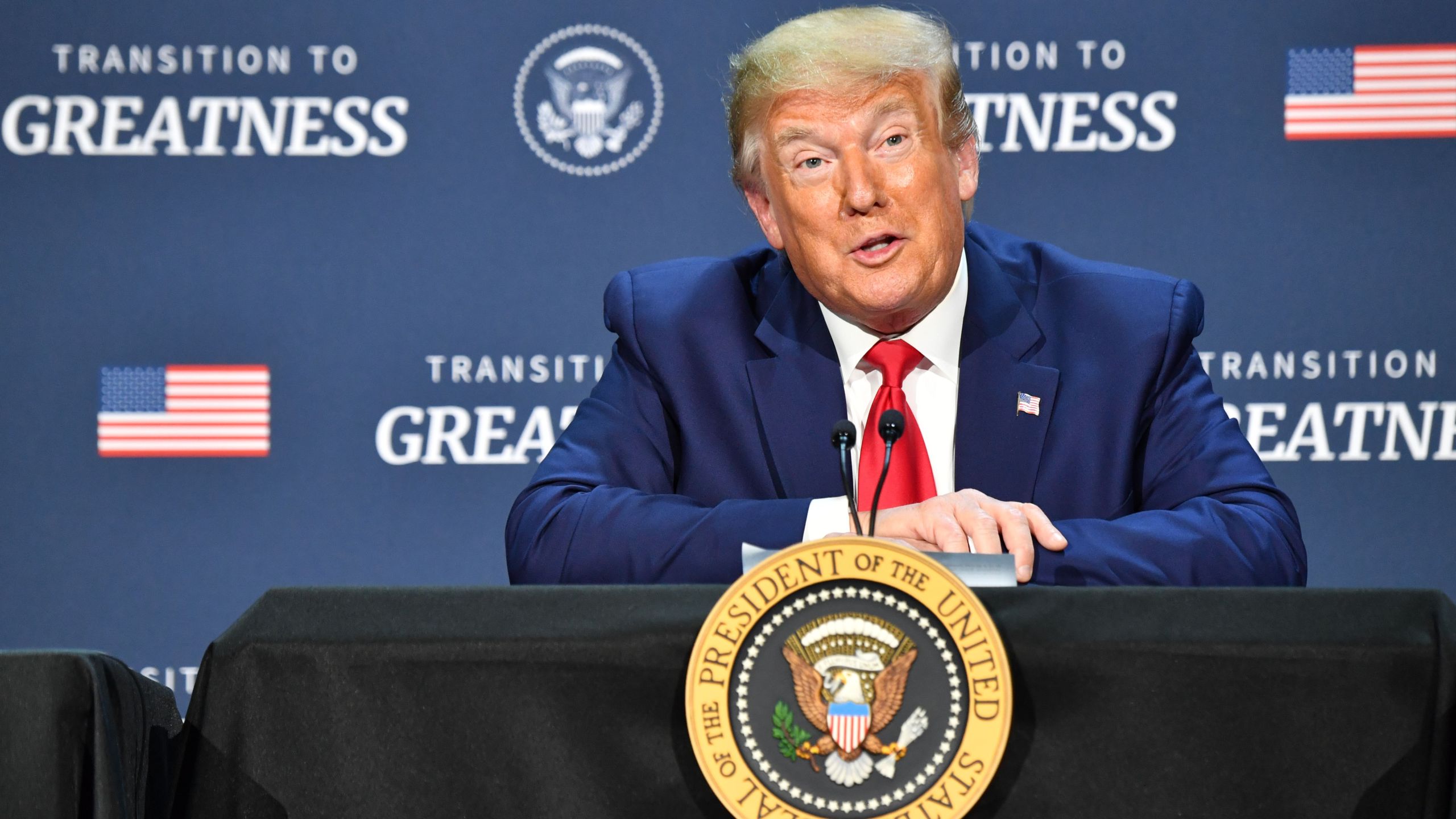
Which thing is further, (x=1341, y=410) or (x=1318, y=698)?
(x=1341, y=410)

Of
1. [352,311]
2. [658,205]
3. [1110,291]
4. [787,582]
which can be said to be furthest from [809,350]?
[352,311]

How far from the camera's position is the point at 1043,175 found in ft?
9.55

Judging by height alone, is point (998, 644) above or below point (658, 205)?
below

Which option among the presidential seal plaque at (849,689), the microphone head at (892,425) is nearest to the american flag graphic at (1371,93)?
the microphone head at (892,425)

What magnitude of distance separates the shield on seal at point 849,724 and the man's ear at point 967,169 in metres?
1.09

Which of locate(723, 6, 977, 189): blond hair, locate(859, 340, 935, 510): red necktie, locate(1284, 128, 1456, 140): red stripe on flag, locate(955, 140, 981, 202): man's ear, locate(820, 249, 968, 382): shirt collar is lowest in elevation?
locate(859, 340, 935, 510): red necktie

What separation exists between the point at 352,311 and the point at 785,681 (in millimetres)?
2184

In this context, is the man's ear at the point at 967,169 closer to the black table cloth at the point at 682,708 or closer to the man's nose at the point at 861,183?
the man's nose at the point at 861,183

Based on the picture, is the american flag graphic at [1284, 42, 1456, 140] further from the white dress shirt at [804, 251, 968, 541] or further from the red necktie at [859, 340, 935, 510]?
the red necktie at [859, 340, 935, 510]

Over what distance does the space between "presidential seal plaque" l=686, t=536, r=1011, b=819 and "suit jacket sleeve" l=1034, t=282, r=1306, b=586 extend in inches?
18.0

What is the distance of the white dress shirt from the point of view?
5.95 ft

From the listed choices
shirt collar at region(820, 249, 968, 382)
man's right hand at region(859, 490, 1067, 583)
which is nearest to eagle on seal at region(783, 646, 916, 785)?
man's right hand at region(859, 490, 1067, 583)

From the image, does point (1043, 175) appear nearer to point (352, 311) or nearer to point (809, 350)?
point (809, 350)

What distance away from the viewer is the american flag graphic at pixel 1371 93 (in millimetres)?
2826
